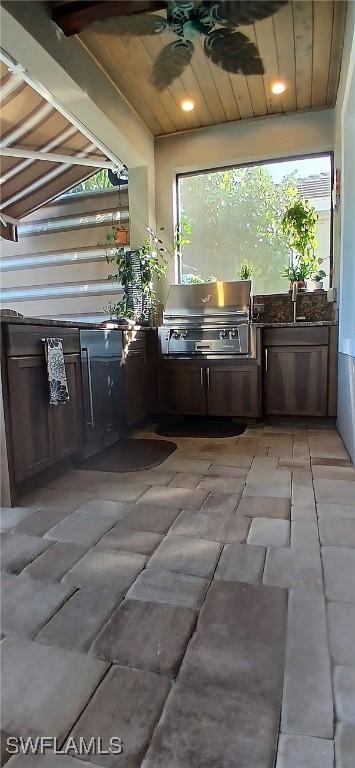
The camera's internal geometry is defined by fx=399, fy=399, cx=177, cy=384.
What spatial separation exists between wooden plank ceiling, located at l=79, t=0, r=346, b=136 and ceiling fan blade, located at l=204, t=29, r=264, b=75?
4.61ft

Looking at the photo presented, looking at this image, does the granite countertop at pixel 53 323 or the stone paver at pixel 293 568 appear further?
the granite countertop at pixel 53 323

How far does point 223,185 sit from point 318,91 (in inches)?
41.2

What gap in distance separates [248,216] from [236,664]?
11.6 ft

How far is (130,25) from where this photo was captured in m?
1.04

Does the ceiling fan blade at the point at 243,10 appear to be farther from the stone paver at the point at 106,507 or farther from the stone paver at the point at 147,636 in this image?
the stone paver at the point at 106,507

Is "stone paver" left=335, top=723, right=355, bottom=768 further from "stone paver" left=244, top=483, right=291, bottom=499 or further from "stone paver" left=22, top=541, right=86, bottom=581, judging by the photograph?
"stone paver" left=244, top=483, right=291, bottom=499

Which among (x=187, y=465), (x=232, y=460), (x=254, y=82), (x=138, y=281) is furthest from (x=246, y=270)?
(x=187, y=465)

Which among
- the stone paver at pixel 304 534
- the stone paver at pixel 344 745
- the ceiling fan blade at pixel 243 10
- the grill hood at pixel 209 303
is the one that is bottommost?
the stone paver at pixel 304 534

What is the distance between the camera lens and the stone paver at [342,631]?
3.10 ft

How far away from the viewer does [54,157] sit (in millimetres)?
3340

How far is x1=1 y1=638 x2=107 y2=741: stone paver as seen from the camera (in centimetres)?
79

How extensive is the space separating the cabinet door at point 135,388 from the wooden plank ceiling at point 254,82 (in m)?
1.86

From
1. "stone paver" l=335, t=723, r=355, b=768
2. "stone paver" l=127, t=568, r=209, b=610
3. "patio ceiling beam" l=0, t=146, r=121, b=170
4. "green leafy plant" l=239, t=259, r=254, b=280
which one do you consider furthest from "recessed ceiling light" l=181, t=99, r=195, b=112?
"stone paver" l=335, t=723, r=355, b=768

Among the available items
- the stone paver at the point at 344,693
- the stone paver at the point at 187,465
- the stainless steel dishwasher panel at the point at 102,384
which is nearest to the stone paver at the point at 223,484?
the stone paver at the point at 187,465
